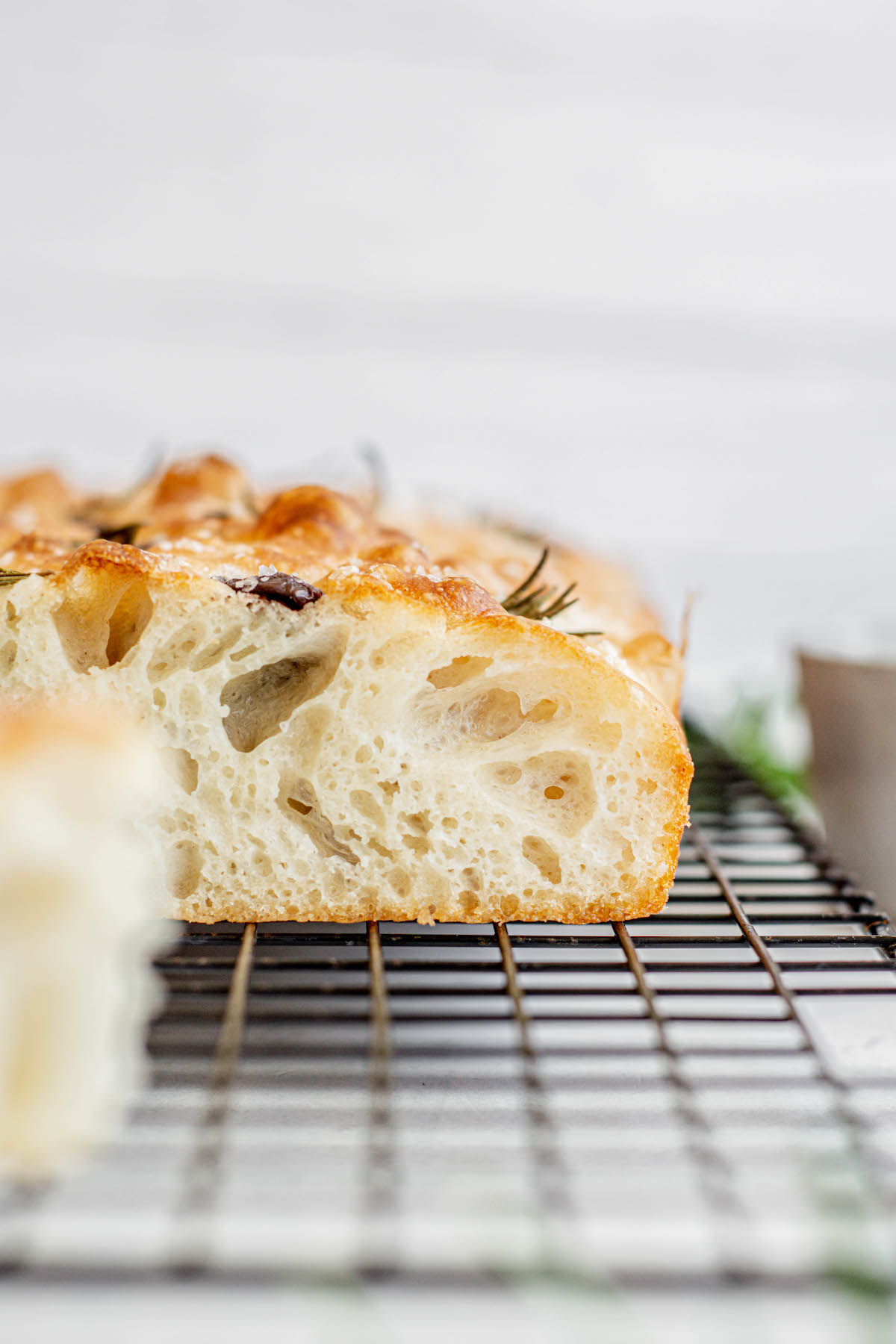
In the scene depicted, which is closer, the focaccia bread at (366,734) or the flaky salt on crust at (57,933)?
the flaky salt on crust at (57,933)

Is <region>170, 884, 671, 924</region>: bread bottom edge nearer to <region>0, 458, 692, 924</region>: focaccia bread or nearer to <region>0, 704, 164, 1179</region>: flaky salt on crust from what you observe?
<region>0, 458, 692, 924</region>: focaccia bread

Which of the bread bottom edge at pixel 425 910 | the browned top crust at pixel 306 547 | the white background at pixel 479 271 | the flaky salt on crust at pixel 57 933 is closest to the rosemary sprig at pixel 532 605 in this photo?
the browned top crust at pixel 306 547

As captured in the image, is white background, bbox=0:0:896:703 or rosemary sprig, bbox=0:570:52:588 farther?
white background, bbox=0:0:896:703

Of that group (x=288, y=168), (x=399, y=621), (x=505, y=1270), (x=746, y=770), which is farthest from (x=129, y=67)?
(x=505, y=1270)

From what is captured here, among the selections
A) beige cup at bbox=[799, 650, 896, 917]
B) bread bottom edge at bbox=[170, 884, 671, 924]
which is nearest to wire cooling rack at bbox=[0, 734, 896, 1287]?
bread bottom edge at bbox=[170, 884, 671, 924]

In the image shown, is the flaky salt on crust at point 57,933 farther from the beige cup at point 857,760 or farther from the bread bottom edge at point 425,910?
the beige cup at point 857,760

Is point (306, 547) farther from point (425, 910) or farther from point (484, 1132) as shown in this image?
point (484, 1132)
